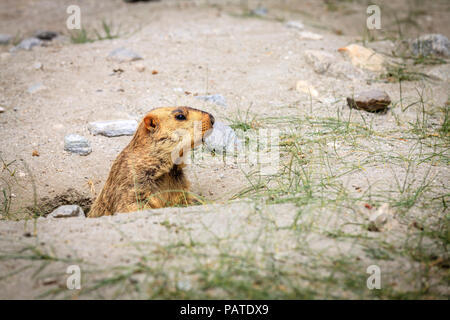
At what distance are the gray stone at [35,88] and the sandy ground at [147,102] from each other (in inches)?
1.9

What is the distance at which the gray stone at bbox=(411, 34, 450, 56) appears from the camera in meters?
4.83

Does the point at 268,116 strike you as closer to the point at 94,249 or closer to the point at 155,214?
the point at 155,214

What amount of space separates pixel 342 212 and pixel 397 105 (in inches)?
83.9

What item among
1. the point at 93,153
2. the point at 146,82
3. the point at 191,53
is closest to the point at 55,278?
the point at 93,153

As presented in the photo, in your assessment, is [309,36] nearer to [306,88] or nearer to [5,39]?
[306,88]

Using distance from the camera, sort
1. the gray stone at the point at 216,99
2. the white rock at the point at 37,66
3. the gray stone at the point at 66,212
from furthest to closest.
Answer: the white rock at the point at 37,66 → the gray stone at the point at 216,99 → the gray stone at the point at 66,212

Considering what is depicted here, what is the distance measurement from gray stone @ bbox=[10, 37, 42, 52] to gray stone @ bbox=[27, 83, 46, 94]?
1229 millimetres

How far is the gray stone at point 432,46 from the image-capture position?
190 inches

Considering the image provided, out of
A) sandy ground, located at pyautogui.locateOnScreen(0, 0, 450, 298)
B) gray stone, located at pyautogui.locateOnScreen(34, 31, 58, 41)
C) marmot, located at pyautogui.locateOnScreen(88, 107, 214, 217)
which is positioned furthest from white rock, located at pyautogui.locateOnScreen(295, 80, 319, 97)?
gray stone, located at pyautogui.locateOnScreen(34, 31, 58, 41)

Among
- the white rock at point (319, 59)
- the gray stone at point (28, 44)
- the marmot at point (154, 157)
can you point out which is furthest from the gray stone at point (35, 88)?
the white rock at point (319, 59)

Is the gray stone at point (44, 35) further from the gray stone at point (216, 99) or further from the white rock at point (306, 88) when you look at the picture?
the white rock at point (306, 88)

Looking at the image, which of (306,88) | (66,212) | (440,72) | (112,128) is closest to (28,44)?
(112,128)

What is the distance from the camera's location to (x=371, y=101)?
3.83 m

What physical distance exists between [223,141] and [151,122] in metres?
0.85
